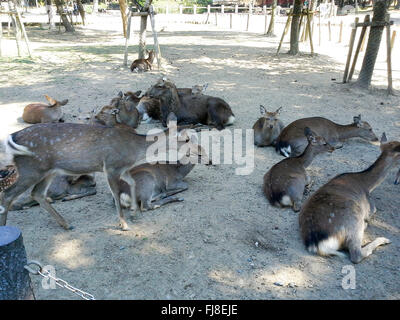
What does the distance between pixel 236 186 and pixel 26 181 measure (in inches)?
92.8

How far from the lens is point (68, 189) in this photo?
434cm

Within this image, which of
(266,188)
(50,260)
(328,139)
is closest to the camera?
(50,260)

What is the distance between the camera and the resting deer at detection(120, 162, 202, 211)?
410 cm

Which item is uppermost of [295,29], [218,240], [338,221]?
[295,29]

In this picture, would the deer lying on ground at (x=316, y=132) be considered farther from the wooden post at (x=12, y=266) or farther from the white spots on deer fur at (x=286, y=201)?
the wooden post at (x=12, y=266)

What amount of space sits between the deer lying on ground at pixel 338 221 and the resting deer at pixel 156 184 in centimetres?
155

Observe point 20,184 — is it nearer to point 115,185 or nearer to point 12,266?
point 115,185

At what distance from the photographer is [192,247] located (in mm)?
3361

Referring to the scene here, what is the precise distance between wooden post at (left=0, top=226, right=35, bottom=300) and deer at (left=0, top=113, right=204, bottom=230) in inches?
68.4

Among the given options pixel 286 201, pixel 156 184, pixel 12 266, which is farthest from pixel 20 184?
pixel 286 201

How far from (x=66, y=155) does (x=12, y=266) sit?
1877mm

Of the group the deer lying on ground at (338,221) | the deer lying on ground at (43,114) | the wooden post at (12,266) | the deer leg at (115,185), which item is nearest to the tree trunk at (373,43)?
the deer lying on ground at (338,221)
